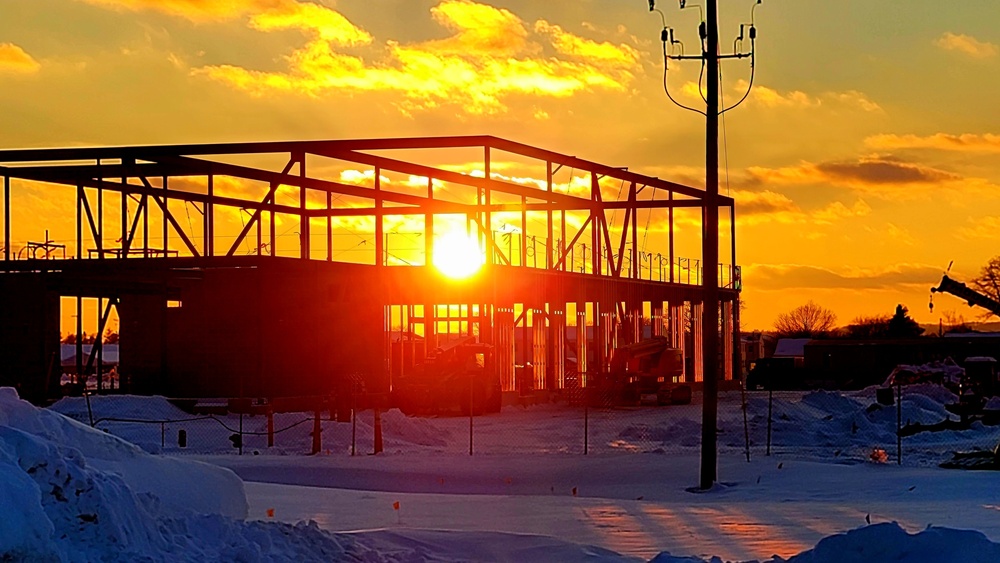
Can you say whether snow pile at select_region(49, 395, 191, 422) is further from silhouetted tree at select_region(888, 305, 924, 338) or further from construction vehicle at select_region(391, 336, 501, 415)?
silhouetted tree at select_region(888, 305, 924, 338)

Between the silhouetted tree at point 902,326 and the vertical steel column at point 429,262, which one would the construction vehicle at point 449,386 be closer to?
the vertical steel column at point 429,262

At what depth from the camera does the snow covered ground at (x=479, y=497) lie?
10016mm

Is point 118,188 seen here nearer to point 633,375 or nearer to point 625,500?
point 633,375

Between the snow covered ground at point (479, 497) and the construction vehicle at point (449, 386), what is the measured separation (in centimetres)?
589

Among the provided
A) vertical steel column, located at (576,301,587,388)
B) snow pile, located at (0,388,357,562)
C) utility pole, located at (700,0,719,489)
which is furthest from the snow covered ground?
vertical steel column, located at (576,301,587,388)

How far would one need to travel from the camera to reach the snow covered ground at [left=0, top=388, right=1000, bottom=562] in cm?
1002

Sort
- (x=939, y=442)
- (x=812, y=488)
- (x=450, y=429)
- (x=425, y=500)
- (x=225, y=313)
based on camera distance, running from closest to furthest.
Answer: (x=425, y=500), (x=812, y=488), (x=939, y=442), (x=450, y=429), (x=225, y=313)

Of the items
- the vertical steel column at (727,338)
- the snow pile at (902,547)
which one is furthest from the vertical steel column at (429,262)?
the snow pile at (902,547)

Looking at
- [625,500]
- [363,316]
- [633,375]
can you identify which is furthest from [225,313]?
[625,500]

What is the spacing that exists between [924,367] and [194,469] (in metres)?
52.1

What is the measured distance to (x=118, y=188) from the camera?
160ft

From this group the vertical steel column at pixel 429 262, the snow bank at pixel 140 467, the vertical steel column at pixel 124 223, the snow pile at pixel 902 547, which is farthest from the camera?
the vertical steel column at pixel 429 262

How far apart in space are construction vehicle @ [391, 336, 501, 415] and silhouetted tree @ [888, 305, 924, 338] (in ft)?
306

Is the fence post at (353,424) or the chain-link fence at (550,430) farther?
the chain-link fence at (550,430)
